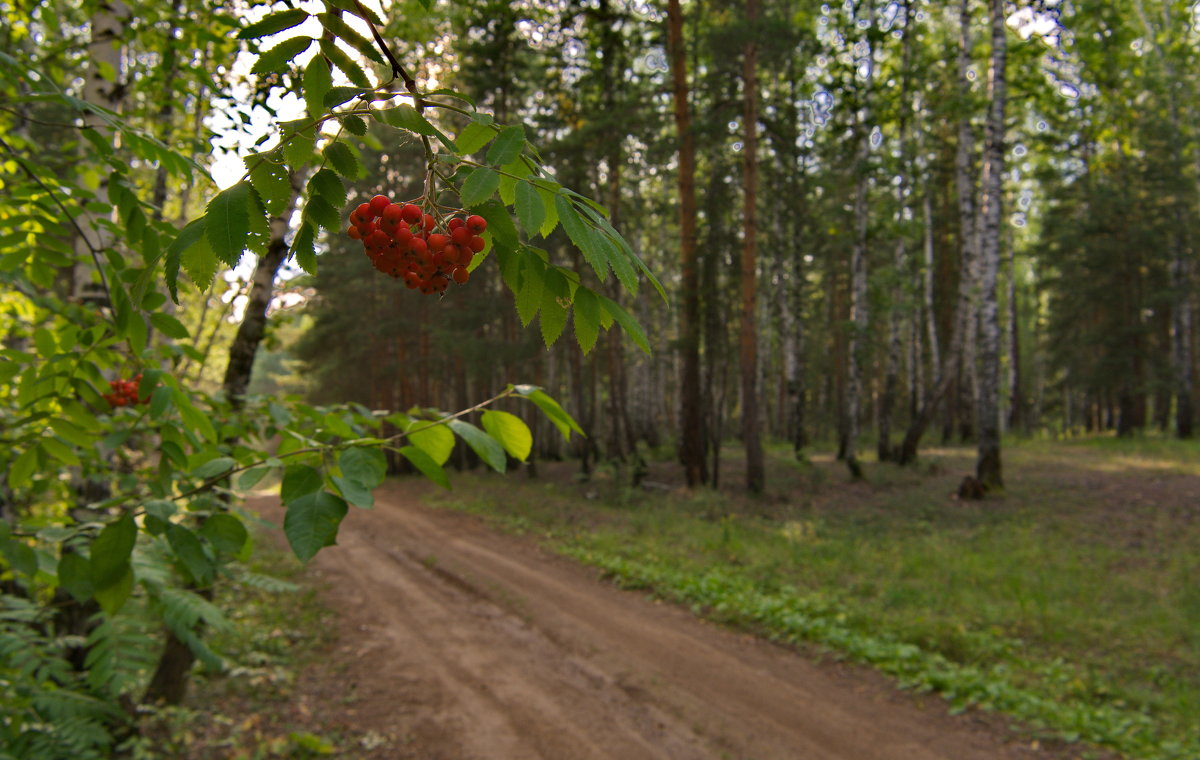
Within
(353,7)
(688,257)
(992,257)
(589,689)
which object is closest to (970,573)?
(589,689)

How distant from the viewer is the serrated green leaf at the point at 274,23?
1.32m

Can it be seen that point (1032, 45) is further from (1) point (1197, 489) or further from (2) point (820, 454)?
(2) point (820, 454)

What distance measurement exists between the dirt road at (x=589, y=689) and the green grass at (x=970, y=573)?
636mm

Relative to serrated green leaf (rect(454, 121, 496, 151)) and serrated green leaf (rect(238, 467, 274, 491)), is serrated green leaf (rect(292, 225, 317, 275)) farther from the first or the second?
serrated green leaf (rect(238, 467, 274, 491))

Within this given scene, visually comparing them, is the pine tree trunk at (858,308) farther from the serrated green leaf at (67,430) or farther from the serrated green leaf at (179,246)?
the serrated green leaf at (179,246)

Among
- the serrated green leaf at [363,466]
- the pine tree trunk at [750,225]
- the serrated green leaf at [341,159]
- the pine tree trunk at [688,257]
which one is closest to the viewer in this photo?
the serrated green leaf at [341,159]

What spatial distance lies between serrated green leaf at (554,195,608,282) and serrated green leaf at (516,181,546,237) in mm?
37

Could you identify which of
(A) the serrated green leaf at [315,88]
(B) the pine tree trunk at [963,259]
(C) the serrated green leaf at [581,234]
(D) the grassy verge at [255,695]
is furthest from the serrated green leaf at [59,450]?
(B) the pine tree trunk at [963,259]

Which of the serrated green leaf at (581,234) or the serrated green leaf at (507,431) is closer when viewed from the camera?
the serrated green leaf at (581,234)

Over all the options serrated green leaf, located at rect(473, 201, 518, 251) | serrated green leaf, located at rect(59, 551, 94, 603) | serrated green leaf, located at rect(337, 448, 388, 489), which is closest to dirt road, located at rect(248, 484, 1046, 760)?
serrated green leaf, located at rect(59, 551, 94, 603)

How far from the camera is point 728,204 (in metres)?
18.3

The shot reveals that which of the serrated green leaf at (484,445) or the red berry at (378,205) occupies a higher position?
the red berry at (378,205)

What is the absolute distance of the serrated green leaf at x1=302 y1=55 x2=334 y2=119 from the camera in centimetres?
136

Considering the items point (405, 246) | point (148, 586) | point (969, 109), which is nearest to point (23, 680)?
point (148, 586)
